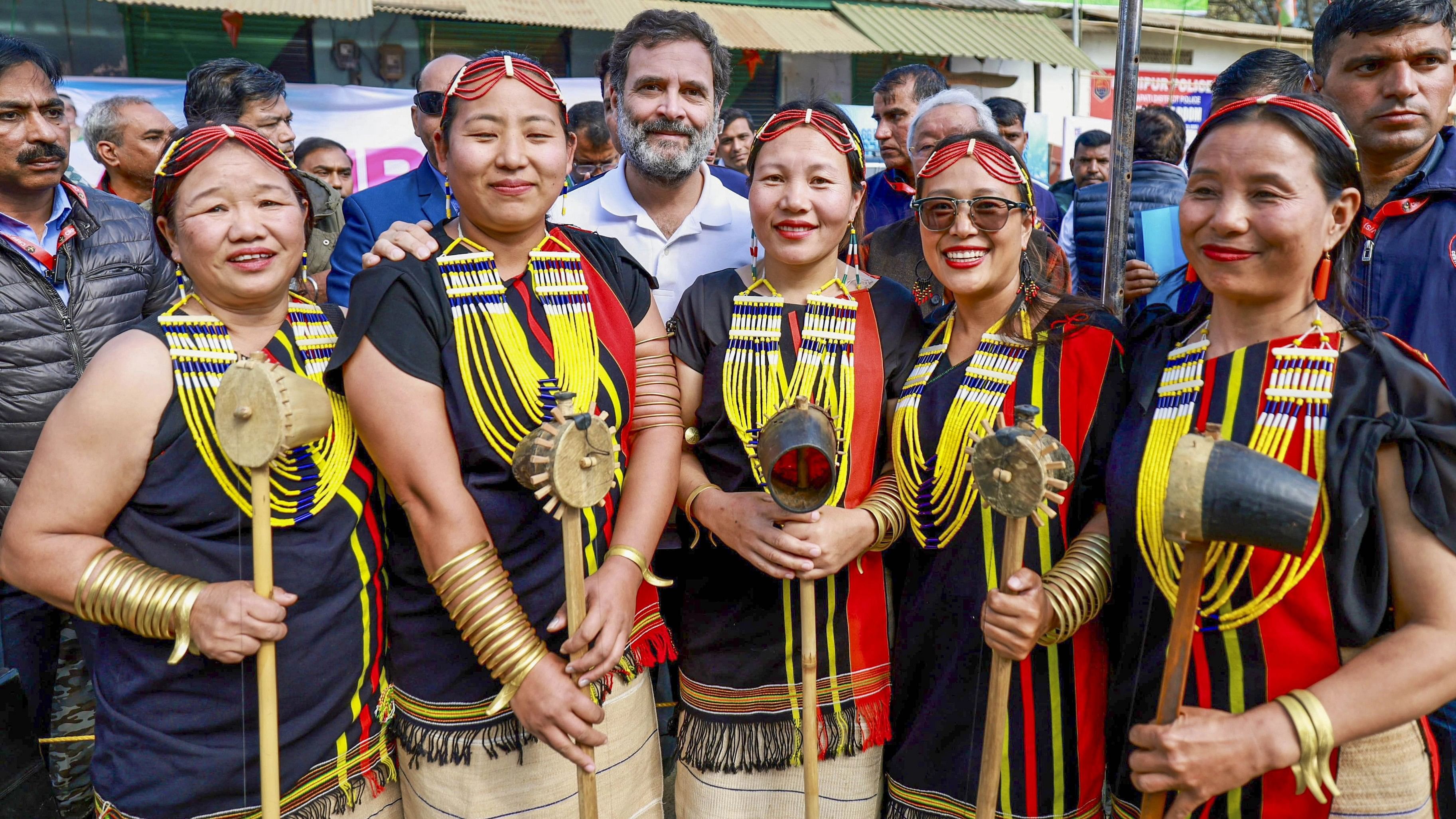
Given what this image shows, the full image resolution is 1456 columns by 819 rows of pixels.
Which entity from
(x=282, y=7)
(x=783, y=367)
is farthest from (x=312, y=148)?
(x=783, y=367)

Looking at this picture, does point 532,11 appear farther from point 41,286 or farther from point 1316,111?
point 1316,111

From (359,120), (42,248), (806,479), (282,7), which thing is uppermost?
(282,7)

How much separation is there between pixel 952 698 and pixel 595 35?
10.4m

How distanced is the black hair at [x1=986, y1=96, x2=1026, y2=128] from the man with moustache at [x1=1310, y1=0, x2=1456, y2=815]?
10.2ft

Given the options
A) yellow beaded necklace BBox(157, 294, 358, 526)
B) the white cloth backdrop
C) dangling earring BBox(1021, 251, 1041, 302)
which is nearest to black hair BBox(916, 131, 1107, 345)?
dangling earring BBox(1021, 251, 1041, 302)

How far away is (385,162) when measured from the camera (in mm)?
9172

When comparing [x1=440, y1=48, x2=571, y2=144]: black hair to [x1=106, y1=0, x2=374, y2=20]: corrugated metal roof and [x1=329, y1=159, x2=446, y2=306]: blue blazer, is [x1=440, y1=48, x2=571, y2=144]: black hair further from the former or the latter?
[x1=106, y1=0, x2=374, y2=20]: corrugated metal roof

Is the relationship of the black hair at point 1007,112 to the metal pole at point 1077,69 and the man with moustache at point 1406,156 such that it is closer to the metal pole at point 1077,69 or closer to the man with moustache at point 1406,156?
the man with moustache at point 1406,156

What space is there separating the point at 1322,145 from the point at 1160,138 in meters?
4.02

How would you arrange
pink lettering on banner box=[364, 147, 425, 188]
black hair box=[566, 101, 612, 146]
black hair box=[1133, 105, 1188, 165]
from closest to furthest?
1. black hair box=[1133, 105, 1188, 165]
2. black hair box=[566, 101, 612, 146]
3. pink lettering on banner box=[364, 147, 425, 188]

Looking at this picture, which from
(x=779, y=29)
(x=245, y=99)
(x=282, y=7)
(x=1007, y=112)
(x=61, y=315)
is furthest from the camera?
(x=779, y=29)

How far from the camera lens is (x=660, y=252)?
335cm

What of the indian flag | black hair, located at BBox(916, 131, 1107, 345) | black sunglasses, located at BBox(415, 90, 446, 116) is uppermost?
the indian flag

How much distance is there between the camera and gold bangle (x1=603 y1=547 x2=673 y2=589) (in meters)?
2.28
